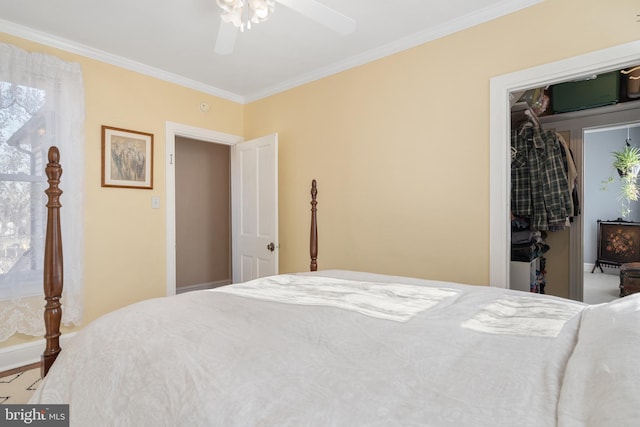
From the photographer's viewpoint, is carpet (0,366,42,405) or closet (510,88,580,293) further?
closet (510,88,580,293)

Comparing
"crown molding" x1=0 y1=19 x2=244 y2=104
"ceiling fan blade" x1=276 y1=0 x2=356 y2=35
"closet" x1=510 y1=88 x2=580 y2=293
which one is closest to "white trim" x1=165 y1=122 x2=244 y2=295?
"crown molding" x1=0 y1=19 x2=244 y2=104

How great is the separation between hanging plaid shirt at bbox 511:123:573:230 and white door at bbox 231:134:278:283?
2275 mm

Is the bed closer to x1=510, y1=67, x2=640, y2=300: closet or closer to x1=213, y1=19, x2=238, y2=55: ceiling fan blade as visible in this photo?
x1=213, y1=19, x2=238, y2=55: ceiling fan blade

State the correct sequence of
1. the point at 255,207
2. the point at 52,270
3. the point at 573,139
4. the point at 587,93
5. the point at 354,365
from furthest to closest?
1. the point at 255,207
2. the point at 573,139
3. the point at 587,93
4. the point at 52,270
5. the point at 354,365

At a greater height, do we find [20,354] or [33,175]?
[33,175]

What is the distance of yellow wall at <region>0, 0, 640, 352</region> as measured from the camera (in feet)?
7.36

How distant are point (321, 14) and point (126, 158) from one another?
2.29m

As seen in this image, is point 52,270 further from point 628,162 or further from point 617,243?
point 617,243

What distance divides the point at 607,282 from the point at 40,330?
640cm

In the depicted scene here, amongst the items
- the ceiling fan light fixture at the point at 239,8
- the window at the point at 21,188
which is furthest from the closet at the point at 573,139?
the window at the point at 21,188

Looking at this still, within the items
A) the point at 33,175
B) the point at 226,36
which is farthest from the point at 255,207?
the point at 226,36

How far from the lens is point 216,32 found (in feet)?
8.41

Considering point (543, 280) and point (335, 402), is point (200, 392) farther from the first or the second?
point (543, 280)

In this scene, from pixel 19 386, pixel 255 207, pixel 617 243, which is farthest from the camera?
pixel 617 243
